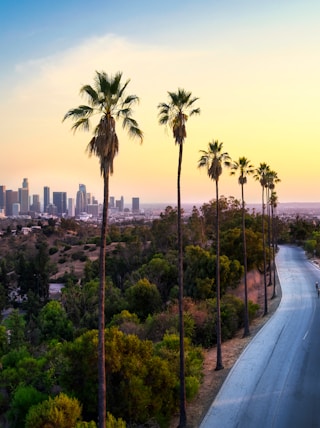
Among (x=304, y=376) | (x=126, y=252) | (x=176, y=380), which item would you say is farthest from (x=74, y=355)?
(x=126, y=252)

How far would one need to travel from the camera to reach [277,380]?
66.2ft

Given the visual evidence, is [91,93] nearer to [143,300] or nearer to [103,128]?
[103,128]

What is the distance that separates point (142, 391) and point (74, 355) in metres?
2.78

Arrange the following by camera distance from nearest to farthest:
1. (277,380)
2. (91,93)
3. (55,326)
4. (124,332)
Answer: (91,93) → (277,380) → (124,332) → (55,326)

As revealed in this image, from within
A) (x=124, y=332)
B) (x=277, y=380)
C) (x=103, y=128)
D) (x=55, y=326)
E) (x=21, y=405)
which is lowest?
(x=55, y=326)

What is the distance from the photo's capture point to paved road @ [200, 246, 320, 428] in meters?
16.5

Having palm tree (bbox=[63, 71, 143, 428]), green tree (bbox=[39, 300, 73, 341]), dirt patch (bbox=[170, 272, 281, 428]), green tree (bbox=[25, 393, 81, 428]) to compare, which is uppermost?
palm tree (bbox=[63, 71, 143, 428])

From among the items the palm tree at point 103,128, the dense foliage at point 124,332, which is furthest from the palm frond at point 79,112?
the dense foliage at point 124,332

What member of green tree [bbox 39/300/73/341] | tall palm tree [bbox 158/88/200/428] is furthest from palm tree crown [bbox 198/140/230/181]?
green tree [bbox 39/300/73/341]

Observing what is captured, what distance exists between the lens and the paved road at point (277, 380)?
16.5 m

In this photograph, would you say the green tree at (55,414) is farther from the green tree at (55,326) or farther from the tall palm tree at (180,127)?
the green tree at (55,326)

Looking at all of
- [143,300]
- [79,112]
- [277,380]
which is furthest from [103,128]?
[143,300]

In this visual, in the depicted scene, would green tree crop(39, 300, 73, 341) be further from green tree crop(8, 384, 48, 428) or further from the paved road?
green tree crop(8, 384, 48, 428)

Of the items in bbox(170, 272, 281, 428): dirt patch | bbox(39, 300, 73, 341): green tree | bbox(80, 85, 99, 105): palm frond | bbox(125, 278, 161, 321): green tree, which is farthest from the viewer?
bbox(125, 278, 161, 321): green tree
